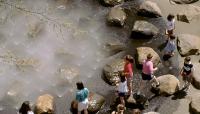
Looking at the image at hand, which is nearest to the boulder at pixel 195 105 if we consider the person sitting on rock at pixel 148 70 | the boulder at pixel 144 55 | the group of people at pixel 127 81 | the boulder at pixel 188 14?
the group of people at pixel 127 81

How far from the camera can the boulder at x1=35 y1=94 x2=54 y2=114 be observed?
15.9m

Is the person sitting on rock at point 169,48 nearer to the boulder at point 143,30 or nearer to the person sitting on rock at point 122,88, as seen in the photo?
the boulder at point 143,30

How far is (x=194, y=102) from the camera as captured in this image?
52.7ft

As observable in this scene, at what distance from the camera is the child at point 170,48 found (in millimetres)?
17859

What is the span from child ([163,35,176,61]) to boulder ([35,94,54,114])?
5.06 m

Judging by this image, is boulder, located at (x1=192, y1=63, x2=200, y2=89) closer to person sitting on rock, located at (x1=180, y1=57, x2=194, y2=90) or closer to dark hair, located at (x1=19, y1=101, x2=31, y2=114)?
person sitting on rock, located at (x1=180, y1=57, x2=194, y2=90)

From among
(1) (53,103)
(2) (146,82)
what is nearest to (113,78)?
(2) (146,82)

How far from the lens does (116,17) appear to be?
20.1 m

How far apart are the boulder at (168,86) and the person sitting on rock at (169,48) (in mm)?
1576

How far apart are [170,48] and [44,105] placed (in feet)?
18.1

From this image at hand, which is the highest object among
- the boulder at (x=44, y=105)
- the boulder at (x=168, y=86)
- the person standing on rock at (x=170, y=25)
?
the person standing on rock at (x=170, y=25)

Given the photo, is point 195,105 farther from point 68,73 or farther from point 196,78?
point 68,73

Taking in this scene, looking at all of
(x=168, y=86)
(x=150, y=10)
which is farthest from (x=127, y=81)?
(x=150, y=10)

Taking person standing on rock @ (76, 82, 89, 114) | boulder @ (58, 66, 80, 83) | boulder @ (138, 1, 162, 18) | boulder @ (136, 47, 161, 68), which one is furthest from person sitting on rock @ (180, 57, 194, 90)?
boulder @ (138, 1, 162, 18)
